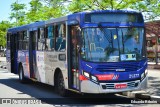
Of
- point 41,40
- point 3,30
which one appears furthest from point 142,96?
point 3,30

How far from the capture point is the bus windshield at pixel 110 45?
11664mm

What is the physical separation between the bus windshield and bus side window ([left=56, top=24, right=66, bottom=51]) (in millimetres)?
1717

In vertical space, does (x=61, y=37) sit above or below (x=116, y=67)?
above

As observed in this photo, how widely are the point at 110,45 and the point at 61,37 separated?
2.39 meters

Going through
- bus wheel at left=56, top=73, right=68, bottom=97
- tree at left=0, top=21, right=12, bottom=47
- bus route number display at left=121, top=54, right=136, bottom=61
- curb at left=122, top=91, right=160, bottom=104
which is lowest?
curb at left=122, top=91, right=160, bottom=104

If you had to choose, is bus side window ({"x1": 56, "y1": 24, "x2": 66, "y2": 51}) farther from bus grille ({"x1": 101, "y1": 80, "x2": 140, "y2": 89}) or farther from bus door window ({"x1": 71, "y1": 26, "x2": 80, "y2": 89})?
bus grille ({"x1": 101, "y1": 80, "x2": 140, "y2": 89})

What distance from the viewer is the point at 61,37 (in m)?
13.6

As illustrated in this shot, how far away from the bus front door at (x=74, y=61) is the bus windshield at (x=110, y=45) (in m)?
0.71

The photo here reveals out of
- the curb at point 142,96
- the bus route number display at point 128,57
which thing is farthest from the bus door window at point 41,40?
the bus route number display at point 128,57

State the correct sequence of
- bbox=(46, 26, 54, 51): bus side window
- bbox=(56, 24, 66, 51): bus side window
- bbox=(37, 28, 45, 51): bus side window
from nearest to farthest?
bbox=(56, 24, 66, 51): bus side window → bbox=(46, 26, 54, 51): bus side window → bbox=(37, 28, 45, 51): bus side window

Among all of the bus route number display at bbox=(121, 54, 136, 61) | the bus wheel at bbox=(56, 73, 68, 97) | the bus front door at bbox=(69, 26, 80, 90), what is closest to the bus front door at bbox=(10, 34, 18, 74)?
the bus wheel at bbox=(56, 73, 68, 97)

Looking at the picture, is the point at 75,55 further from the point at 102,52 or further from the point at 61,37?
the point at 61,37

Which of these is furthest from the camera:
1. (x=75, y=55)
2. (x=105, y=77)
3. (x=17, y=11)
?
(x=17, y=11)

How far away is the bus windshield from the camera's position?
38.3ft
